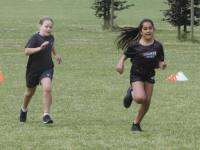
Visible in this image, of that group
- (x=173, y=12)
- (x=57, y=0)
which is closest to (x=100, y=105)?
(x=173, y=12)

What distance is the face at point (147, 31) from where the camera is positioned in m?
7.89

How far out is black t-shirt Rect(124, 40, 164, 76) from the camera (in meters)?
7.88

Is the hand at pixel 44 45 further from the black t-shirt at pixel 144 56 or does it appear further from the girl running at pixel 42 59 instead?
the black t-shirt at pixel 144 56

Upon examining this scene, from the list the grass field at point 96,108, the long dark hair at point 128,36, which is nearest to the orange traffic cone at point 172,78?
the grass field at point 96,108

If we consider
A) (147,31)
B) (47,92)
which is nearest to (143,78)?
(147,31)

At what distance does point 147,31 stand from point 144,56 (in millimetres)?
340

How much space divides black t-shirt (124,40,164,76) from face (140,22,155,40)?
0.12 m

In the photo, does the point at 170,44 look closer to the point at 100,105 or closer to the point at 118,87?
the point at 118,87

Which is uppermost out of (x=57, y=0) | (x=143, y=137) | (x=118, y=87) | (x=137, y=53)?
(x=137, y=53)

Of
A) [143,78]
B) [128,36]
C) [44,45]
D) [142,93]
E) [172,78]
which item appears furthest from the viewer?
[172,78]

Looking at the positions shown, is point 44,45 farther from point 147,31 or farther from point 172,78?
point 172,78

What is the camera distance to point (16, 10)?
5734 cm

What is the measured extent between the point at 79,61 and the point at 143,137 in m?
11.9

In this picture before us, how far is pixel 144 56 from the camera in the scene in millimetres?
7875
